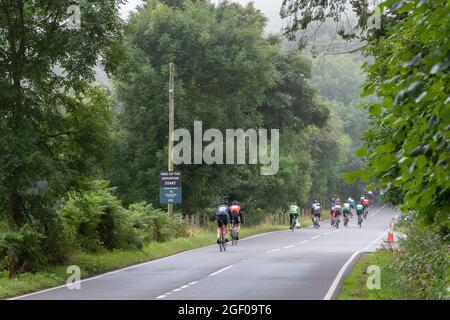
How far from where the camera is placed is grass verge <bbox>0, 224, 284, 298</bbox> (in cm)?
1730

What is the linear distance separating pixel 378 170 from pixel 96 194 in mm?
20568

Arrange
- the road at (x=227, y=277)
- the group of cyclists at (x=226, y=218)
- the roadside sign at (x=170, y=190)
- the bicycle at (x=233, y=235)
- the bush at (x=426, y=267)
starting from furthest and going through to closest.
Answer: the roadside sign at (x=170, y=190)
the bicycle at (x=233, y=235)
the group of cyclists at (x=226, y=218)
the road at (x=227, y=277)
the bush at (x=426, y=267)

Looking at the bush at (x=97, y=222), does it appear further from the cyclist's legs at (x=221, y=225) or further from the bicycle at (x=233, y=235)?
the bicycle at (x=233, y=235)

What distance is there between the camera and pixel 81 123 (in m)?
Result: 21.8

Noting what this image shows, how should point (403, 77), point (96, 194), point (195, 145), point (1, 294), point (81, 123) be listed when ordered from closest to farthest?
1. point (403, 77)
2. point (1, 294)
3. point (81, 123)
4. point (96, 194)
5. point (195, 145)

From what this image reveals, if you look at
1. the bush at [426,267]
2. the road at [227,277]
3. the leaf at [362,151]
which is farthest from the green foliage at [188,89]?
the leaf at [362,151]

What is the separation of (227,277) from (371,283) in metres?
3.68

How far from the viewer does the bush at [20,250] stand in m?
18.8

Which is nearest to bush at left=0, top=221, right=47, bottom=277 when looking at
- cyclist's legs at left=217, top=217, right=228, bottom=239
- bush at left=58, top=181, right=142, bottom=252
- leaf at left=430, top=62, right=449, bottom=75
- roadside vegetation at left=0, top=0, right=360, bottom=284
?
roadside vegetation at left=0, top=0, right=360, bottom=284

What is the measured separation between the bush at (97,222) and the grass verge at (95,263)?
17.2 inches

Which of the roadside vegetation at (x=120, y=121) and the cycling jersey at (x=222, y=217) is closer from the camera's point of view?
the roadside vegetation at (x=120, y=121)

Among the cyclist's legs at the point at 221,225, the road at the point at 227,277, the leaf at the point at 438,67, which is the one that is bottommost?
the road at the point at 227,277

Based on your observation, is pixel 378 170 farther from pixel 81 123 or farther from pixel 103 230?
pixel 103 230
